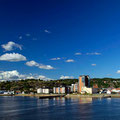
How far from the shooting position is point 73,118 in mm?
67125

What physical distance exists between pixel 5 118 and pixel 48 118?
14.7 m

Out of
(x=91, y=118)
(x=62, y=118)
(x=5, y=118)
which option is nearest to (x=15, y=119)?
(x=5, y=118)

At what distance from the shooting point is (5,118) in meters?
65.9

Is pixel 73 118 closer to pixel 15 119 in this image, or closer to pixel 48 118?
pixel 48 118

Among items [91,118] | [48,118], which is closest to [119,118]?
[91,118]

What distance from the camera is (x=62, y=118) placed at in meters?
67.1

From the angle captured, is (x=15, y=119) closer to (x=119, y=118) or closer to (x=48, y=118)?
(x=48, y=118)

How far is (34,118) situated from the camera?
2645 inches

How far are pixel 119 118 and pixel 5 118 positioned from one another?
39779mm

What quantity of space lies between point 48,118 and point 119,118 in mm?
25103

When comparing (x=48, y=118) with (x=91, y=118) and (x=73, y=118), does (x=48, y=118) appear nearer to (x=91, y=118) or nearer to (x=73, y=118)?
(x=73, y=118)

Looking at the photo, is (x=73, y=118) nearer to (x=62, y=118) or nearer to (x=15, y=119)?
(x=62, y=118)

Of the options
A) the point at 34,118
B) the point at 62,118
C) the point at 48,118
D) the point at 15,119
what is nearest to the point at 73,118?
the point at 62,118

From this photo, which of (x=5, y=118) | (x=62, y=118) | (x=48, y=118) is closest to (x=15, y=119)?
(x=5, y=118)
